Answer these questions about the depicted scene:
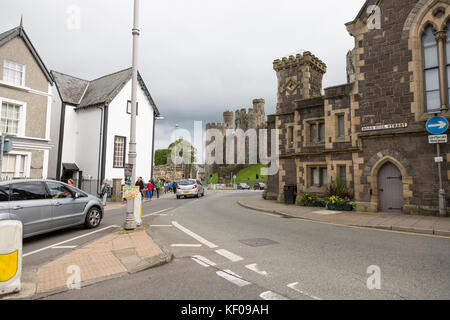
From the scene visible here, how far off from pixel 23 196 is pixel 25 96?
13.1 meters

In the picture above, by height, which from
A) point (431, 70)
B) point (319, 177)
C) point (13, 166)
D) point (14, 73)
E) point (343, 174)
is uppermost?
point (14, 73)

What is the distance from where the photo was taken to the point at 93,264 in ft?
17.1

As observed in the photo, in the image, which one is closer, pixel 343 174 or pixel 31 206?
pixel 31 206

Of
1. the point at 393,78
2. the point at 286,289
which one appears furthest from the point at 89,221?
the point at 393,78

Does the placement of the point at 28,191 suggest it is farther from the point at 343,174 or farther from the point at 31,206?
the point at 343,174

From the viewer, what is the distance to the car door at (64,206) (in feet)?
26.4

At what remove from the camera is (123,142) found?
25625 millimetres

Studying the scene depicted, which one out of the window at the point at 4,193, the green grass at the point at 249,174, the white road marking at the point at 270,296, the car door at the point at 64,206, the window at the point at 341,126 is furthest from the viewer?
the green grass at the point at 249,174

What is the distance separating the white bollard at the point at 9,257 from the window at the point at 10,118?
15.4 metres

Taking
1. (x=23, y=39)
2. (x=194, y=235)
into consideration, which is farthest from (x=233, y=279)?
(x=23, y=39)

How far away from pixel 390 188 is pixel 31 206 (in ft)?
45.4

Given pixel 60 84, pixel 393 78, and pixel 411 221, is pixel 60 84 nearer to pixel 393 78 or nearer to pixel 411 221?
pixel 393 78

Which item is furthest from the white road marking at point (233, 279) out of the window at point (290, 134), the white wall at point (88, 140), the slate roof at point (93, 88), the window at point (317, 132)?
the slate roof at point (93, 88)

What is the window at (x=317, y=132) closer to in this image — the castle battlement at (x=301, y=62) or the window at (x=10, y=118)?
the castle battlement at (x=301, y=62)
